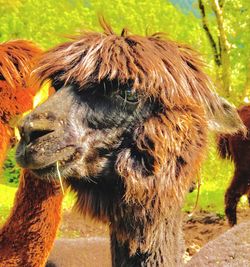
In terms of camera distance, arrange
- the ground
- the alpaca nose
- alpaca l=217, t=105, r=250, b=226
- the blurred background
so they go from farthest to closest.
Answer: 1. the blurred background
2. alpaca l=217, t=105, r=250, b=226
3. the ground
4. the alpaca nose

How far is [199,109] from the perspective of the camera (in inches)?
96.9

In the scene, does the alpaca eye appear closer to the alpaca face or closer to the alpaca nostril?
the alpaca face

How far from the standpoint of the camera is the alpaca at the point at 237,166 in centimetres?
855

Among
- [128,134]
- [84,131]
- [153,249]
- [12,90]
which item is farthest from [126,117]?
[12,90]

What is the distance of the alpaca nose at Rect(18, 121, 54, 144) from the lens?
2184 mm

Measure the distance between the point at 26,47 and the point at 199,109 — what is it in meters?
1.38

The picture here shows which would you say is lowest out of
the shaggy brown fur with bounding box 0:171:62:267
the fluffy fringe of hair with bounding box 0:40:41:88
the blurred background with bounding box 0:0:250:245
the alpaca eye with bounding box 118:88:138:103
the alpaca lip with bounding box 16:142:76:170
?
the shaggy brown fur with bounding box 0:171:62:267

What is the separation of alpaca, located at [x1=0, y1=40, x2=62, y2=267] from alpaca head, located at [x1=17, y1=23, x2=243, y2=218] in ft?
2.88

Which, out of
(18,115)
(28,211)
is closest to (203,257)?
(28,211)

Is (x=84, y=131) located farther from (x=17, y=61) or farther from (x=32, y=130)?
(x=17, y=61)

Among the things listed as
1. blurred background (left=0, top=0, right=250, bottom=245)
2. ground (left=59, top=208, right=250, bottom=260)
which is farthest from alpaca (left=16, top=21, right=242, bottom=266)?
blurred background (left=0, top=0, right=250, bottom=245)

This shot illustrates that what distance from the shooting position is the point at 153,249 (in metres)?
2.49

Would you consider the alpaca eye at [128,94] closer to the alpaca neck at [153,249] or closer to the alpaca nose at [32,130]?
the alpaca nose at [32,130]

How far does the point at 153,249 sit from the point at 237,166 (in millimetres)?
6582
